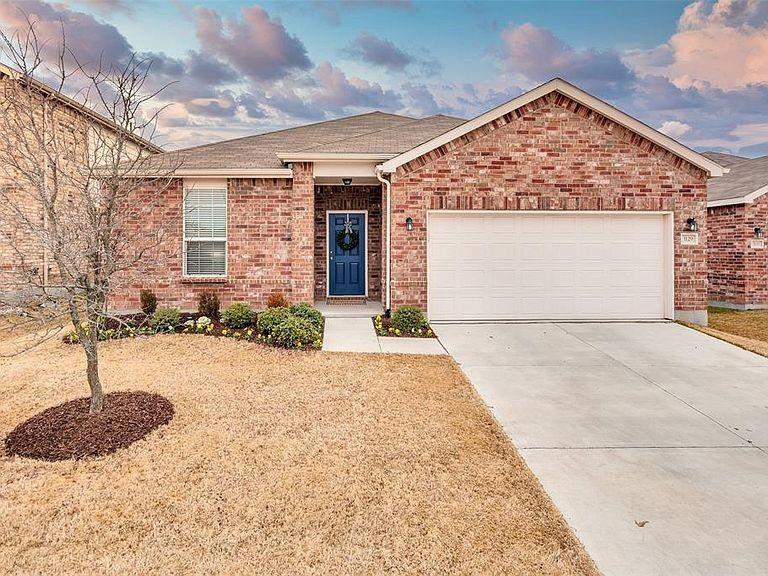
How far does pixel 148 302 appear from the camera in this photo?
10.0 meters

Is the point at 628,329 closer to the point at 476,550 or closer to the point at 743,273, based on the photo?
the point at 743,273

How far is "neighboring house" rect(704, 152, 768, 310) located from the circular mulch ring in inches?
584

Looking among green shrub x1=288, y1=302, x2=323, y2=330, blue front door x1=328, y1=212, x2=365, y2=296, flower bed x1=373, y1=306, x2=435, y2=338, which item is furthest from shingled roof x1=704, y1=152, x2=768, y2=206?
green shrub x1=288, y1=302, x2=323, y2=330

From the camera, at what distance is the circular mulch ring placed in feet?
13.8

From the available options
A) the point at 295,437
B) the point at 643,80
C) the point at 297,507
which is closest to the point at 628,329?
the point at 295,437

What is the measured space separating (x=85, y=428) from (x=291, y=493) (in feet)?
8.08

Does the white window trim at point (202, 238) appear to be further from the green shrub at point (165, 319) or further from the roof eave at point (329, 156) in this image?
the roof eave at point (329, 156)

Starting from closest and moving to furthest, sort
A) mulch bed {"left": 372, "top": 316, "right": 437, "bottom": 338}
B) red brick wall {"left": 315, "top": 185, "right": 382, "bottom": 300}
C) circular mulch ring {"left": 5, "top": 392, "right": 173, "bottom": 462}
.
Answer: circular mulch ring {"left": 5, "top": 392, "right": 173, "bottom": 462} → mulch bed {"left": 372, "top": 316, "right": 437, "bottom": 338} → red brick wall {"left": 315, "top": 185, "right": 382, "bottom": 300}

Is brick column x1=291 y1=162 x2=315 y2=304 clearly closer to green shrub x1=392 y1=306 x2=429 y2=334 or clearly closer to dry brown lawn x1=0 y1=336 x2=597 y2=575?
green shrub x1=392 y1=306 x2=429 y2=334

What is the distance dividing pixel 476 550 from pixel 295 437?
2.20m

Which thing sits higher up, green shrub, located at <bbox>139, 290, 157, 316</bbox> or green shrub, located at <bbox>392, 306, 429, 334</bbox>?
green shrub, located at <bbox>139, 290, 157, 316</bbox>

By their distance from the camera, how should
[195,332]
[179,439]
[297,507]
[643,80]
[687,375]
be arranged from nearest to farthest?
1. [297,507]
2. [179,439]
3. [687,375]
4. [195,332]
5. [643,80]

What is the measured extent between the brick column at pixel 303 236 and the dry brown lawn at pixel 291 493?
468 cm

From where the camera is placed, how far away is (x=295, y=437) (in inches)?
178
